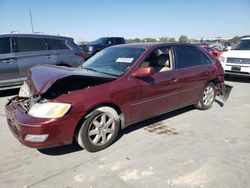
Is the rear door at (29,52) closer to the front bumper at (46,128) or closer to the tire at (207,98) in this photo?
the front bumper at (46,128)

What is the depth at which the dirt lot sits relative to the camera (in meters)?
2.77

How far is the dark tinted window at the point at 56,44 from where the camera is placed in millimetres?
7501

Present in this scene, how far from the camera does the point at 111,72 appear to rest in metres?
3.88

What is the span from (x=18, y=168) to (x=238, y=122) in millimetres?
4004

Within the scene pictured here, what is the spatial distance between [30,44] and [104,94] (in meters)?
4.77

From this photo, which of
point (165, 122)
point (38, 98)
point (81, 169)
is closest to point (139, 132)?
point (165, 122)

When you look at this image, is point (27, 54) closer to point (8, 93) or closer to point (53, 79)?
point (8, 93)

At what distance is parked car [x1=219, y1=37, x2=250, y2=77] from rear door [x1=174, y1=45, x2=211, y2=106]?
4141mm

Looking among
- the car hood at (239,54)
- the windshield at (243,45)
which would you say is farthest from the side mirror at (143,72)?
the windshield at (243,45)

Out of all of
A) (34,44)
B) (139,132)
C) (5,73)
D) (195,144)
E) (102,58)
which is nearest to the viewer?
(195,144)

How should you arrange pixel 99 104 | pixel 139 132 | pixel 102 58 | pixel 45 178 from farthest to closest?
pixel 102 58, pixel 139 132, pixel 99 104, pixel 45 178

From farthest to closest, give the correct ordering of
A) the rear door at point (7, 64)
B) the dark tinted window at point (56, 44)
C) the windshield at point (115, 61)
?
the dark tinted window at point (56, 44) < the rear door at point (7, 64) < the windshield at point (115, 61)

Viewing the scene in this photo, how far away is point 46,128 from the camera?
294cm

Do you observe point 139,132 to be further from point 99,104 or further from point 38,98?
point 38,98
